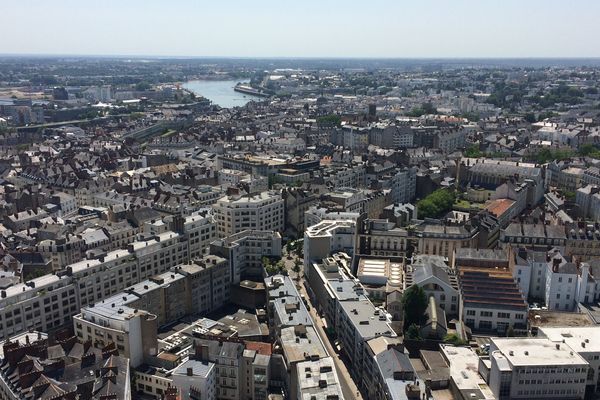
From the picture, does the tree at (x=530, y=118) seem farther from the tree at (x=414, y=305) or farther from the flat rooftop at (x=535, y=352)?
the flat rooftop at (x=535, y=352)

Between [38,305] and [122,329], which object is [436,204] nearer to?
[122,329]

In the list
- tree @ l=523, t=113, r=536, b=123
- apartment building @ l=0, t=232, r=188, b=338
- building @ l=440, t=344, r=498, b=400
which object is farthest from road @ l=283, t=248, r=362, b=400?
tree @ l=523, t=113, r=536, b=123

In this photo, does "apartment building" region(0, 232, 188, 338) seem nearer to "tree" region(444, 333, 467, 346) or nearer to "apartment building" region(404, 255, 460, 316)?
"apartment building" region(404, 255, 460, 316)

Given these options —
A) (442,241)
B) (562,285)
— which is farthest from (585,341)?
(442,241)

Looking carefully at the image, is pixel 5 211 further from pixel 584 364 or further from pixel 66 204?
pixel 584 364

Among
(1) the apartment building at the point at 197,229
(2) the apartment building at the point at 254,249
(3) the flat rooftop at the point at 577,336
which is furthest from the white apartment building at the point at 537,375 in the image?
(1) the apartment building at the point at 197,229

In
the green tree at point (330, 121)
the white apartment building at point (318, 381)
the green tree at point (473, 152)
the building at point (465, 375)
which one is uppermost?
the green tree at point (330, 121)

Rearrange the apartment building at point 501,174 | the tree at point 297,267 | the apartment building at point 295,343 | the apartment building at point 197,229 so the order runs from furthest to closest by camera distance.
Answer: the apartment building at point 501,174, the tree at point 297,267, the apartment building at point 197,229, the apartment building at point 295,343
